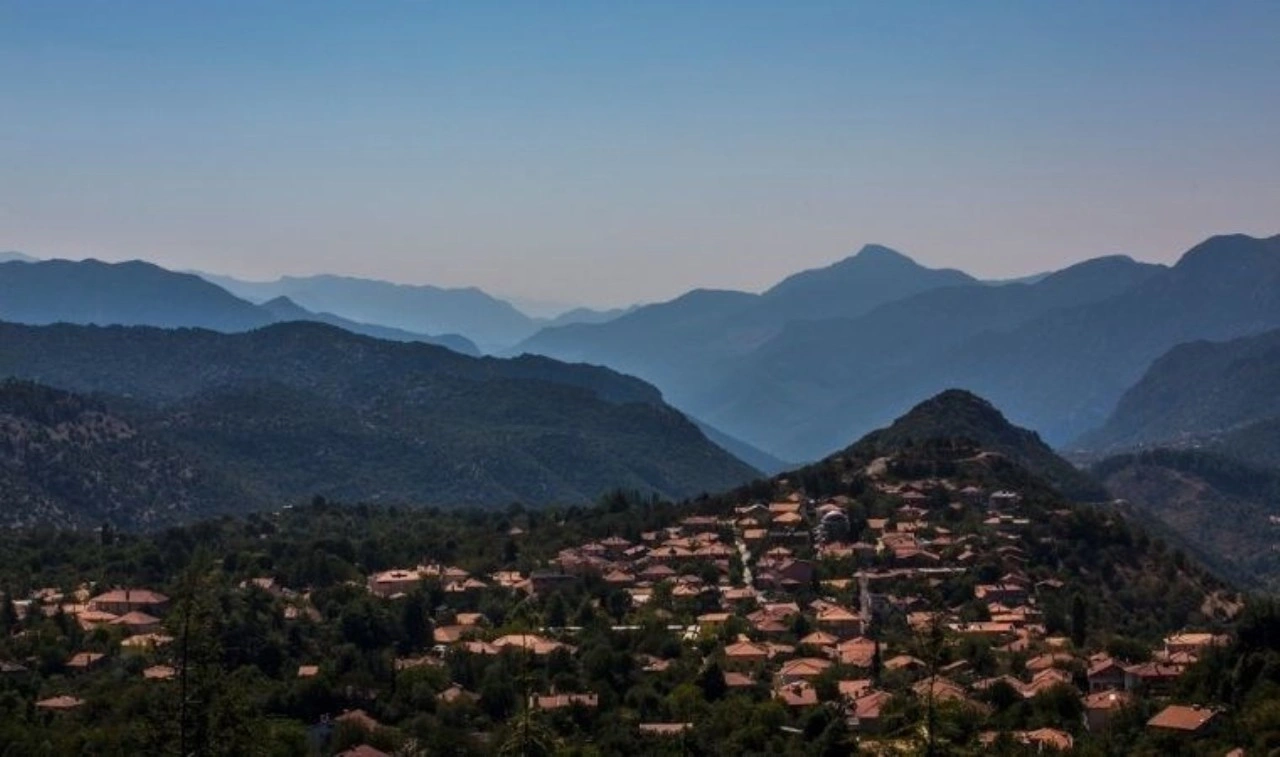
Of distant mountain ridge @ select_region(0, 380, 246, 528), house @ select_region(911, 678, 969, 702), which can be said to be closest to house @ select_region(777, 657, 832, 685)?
house @ select_region(911, 678, 969, 702)

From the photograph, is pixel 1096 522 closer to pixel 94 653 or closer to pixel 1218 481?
pixel 94 653

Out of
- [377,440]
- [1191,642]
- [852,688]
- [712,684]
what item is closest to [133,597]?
[712,684]

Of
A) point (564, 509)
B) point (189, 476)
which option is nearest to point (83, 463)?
point (189, 476)

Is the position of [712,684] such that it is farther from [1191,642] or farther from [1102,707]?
[1191,642]

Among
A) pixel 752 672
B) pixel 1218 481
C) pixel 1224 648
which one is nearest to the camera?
pixel 1224 648

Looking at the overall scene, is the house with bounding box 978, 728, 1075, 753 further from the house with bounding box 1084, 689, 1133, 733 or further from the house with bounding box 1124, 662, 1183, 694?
the house with bounding box 1124, 662, 1183, 694

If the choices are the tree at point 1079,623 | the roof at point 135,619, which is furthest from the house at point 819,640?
the roof at point 135,619
